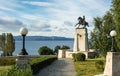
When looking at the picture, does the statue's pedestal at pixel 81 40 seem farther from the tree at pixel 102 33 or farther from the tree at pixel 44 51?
the tree at pixel 44 51

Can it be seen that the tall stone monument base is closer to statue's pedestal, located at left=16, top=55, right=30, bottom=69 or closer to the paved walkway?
the paved walkway

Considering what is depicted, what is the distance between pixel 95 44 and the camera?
47.3 metres

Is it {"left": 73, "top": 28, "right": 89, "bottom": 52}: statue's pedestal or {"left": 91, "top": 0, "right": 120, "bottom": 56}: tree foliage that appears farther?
{"left": 73, "top": 28, "right": 89, "bottom": 52}: statue's pedestal

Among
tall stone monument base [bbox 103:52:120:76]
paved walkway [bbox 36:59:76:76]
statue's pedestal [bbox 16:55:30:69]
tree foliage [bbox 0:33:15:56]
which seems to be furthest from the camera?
tree foliage [bbox 0:33:15:56]

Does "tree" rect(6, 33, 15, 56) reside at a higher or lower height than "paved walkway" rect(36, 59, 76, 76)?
higher

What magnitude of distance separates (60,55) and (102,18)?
55.8 ft

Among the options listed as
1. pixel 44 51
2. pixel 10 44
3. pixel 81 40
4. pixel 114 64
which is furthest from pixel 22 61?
pixel 10 44

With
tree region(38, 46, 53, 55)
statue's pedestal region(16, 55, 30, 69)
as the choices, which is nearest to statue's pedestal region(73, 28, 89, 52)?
tree region(38, 46, 53, 55)

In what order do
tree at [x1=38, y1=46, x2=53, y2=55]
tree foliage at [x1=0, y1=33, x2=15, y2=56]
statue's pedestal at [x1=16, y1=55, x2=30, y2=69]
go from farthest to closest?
tree foliage at [x1=0, y1=33, x2=15, y2=56] → tree at [x1=38, y1=46, x2=53, y2=55] → statue's pedestal at [x1=16, y1=55, x2=30, y2=69]

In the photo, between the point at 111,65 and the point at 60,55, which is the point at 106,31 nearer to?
the point at 60,55

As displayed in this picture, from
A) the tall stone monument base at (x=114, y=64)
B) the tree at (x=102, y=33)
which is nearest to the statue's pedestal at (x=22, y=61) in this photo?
the tall stone monument base at (x=114, y=64)

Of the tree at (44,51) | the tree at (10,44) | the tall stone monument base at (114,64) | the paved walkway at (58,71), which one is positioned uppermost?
the tree at (10,44)

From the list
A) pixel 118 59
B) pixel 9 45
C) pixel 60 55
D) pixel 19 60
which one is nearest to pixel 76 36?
pixel 60 55

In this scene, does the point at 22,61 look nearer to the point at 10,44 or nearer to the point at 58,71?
the point at 58,71
